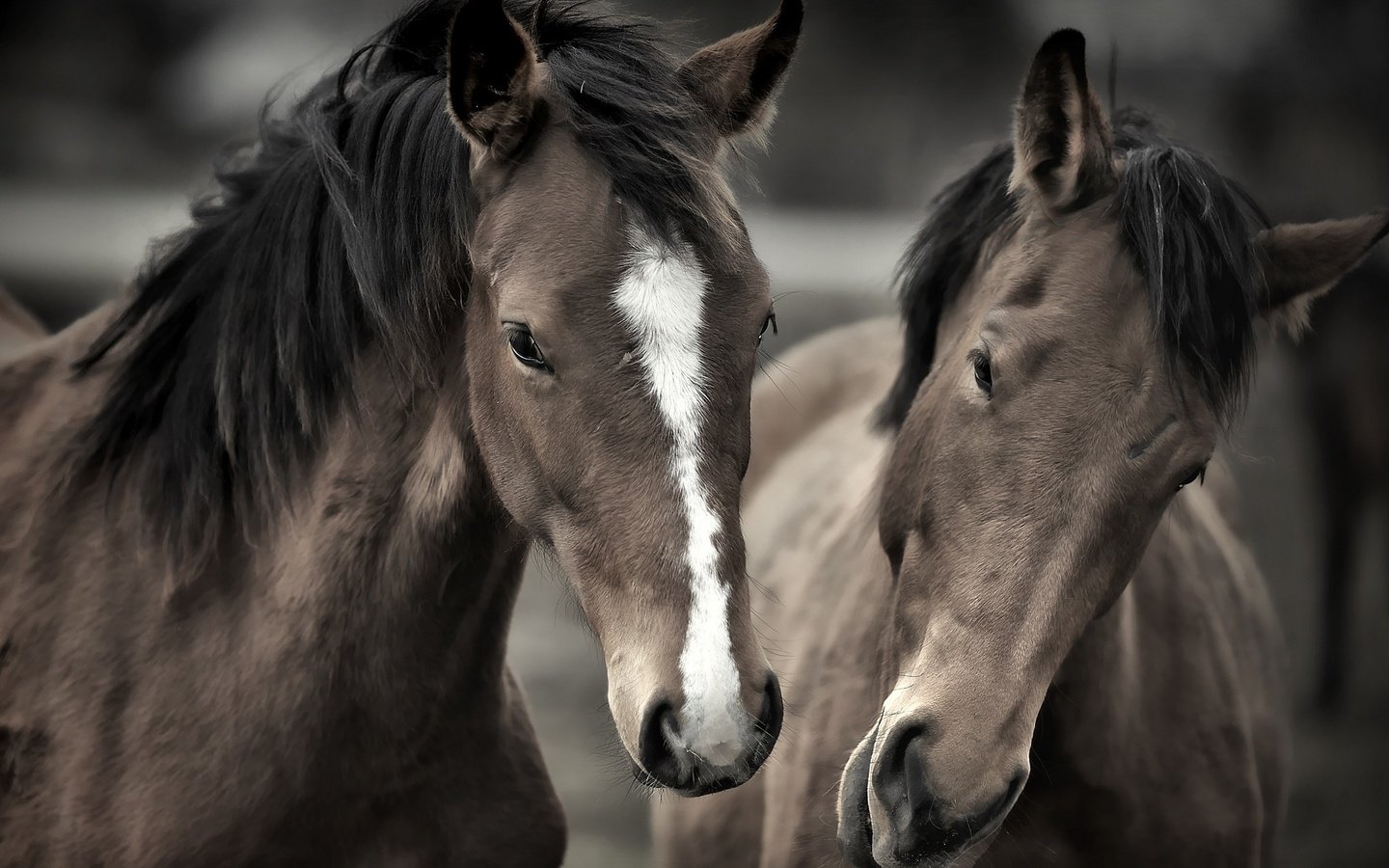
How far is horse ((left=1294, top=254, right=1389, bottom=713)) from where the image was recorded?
676 centimetres

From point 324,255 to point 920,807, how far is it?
52.5 inches

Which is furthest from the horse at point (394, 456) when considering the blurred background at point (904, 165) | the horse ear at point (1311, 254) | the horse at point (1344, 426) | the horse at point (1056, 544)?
the horse at point (1344, 426)

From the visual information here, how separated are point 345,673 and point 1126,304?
4.78 feet

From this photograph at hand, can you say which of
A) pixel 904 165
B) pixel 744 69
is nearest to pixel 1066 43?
pixel 744 69

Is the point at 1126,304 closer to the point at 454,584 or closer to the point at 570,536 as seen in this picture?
the point at 570,536

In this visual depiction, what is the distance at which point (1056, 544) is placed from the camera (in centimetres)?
184

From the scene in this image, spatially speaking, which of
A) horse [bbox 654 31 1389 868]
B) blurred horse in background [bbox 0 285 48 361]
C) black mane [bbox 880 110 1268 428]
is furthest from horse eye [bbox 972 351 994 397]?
blurred horse in background [bbox 0 285 48 361]

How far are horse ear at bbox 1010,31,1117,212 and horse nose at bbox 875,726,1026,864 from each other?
1.00 metres

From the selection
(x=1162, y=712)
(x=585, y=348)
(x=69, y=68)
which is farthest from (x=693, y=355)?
(x=69, y=68)

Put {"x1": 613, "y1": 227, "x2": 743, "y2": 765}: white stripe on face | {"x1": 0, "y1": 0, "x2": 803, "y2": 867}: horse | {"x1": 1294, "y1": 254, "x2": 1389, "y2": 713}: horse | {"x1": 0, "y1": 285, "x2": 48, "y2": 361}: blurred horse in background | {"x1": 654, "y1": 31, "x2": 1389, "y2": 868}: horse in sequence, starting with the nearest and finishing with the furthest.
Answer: {"x1": 613, "y1": 227, "x2": 743, "y2": 765}: white stripe on face, {"x1": 0, "y1": 0, "x2": 803, "y2": 867}: horse, {"x1": 654, "y1": 31, "x2": 1389, "y2": 868}: horse, {"x1": 0, "y1": 285, "x2": 48, "y2": 361}: blurred horse in background, {"x1": 1294, "y1": 254, "x2": 1389, "y2": 713}: horse

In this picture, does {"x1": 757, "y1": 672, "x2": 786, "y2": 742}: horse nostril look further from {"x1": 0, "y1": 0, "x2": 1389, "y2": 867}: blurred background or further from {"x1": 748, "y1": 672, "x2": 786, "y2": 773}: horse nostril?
{"x1": 0, "y1": 0, "x2": 1389, "y2": 867}: blurred background

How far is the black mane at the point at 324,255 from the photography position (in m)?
1.89

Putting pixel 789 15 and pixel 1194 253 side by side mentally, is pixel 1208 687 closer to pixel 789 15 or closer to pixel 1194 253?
pixel 1194 253

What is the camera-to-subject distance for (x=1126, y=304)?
1.96m
